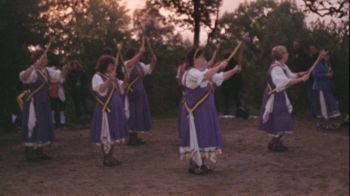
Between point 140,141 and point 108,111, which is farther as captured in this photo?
point 140,141

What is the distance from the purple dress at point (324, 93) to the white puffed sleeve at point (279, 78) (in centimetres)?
419

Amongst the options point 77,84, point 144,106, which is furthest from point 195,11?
point 144,106

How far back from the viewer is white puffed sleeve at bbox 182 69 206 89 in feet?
23.1

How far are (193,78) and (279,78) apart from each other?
2.06 meters

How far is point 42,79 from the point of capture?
335 inches

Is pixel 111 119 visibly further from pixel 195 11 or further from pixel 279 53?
pixel 195 11

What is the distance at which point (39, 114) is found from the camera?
8562mm

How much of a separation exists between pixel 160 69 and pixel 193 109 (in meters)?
9.98

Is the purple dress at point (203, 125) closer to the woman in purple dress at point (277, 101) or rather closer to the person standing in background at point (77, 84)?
the woman in purple dress at point (277, 101)

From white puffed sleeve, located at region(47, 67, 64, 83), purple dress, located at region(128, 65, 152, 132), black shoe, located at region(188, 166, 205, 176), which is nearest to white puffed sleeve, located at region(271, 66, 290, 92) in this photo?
black shoe, located at region(188, 166, 205, 176)

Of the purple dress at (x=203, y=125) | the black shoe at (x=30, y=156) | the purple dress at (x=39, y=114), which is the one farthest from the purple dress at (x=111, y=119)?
the black shoe at (x=30, y=156)

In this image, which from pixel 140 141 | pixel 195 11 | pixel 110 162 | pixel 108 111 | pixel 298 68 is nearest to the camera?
pixel 108 111

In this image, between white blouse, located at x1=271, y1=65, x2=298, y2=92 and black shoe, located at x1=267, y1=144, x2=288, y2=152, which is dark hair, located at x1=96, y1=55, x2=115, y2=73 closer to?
white blouse, located at x1=271, y1=65, x2=298, y2=92

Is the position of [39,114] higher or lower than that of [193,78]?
lower
